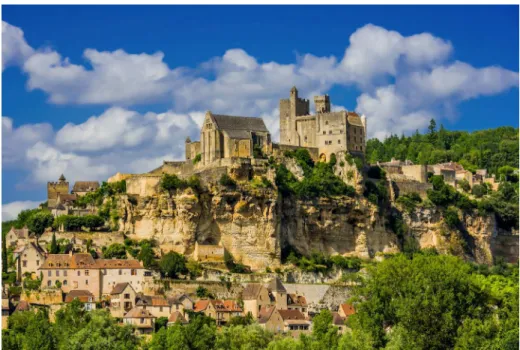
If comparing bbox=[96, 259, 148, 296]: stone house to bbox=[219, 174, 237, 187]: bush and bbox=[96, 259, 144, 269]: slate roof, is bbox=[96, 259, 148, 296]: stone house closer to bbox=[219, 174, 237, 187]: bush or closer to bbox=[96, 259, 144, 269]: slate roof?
bbox=[96, 259, 144, 269]: slate roof

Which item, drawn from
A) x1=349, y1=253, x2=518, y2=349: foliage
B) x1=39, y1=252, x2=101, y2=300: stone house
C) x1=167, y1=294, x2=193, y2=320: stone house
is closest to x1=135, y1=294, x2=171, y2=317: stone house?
x1=167, y1=294, x2=193, y2=320: stone house

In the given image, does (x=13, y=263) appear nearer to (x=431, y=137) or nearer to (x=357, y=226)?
(x=357, y=226)

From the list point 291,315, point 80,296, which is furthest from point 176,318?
point 291,315

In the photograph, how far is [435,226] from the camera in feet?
296

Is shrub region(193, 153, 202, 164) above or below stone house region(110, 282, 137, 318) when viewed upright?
above

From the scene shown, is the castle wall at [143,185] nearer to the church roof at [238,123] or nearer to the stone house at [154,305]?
the church roof at [238,123]

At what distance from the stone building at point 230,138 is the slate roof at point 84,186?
1180 centimetres

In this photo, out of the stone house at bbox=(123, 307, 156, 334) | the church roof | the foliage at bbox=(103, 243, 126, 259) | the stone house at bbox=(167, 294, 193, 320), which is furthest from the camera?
the church roof

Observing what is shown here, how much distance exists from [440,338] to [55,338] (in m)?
19.0

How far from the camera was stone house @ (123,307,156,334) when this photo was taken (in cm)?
6656

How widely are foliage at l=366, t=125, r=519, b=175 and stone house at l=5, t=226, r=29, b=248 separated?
3773cm

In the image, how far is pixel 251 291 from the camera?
73.4 metres

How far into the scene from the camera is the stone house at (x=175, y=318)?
220 feet

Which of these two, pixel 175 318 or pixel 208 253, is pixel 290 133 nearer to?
pixel 208 253
